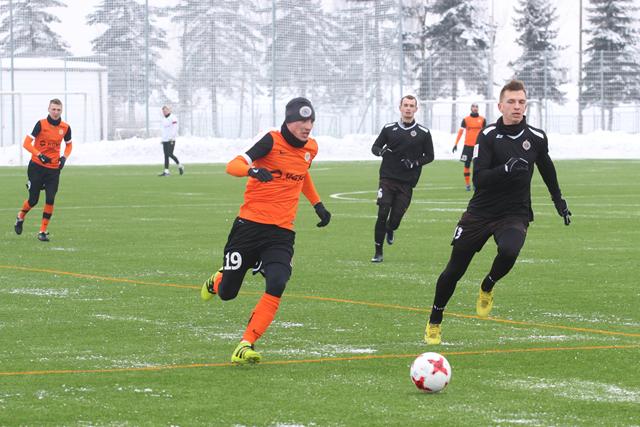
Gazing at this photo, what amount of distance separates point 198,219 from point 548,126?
171 ft

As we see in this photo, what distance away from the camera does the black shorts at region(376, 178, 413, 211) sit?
1834cm

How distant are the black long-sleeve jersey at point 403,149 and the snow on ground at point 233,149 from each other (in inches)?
1526

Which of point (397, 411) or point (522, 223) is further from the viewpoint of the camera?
point (522, 223)

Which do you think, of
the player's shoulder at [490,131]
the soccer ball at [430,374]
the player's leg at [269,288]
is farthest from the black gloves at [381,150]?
the soccer ball at [430,374]

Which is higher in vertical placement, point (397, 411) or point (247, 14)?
point (247, 14)

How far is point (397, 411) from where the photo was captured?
8328mm

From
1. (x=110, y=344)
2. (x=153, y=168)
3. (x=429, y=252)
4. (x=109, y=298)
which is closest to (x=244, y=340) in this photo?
(x=110, y=344)

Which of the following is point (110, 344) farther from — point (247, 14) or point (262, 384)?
point (247, 14)

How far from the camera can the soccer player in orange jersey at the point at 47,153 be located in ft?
68.7

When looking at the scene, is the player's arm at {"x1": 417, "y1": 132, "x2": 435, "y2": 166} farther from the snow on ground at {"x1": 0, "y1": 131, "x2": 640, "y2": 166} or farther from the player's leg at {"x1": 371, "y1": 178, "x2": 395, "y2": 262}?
the snow on ground at {"x1": 0, "y1": 131, "x2": 640, "y2": 166}

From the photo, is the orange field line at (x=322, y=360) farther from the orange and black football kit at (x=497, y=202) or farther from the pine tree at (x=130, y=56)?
the pine tree at (x=130, y=56)

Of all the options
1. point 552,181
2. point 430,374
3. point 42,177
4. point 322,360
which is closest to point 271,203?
point 322,360

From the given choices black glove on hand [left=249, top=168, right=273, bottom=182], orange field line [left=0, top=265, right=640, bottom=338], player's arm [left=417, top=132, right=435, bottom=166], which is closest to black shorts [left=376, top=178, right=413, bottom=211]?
player's arm [left=417, top=132, right=435, bottom=166]

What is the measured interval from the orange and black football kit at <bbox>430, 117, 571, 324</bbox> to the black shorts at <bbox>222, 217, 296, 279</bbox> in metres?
1.37
